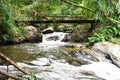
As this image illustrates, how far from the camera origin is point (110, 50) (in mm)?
11117

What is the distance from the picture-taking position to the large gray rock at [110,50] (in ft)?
34.1

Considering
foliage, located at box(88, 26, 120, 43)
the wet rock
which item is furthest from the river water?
foliage, located at box(88, 26, 120, 43)

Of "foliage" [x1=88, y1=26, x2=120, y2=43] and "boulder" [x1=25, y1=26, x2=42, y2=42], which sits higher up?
"foliage" [x1=88, y1=26, x2=120, y2=43]

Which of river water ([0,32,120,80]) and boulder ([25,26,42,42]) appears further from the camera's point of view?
boulder ([25,26,42,42])

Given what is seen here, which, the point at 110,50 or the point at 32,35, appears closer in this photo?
the point at 110,50

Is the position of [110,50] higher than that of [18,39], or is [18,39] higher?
[110,50]

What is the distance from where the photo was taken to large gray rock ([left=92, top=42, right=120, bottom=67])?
10.4 m

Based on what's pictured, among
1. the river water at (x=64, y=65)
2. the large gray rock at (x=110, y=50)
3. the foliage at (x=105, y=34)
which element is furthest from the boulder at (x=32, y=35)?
the large gray rock at (x=110, y=50)

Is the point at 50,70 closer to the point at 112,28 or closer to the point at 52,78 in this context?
the point at 52,78

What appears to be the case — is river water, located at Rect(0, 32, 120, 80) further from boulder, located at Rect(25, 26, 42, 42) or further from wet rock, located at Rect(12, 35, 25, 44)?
boulder, located at Rect(25, 26, 42, 42)

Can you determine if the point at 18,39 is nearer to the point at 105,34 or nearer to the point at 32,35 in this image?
the point at 32,35

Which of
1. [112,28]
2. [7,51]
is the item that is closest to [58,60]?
[7,51]

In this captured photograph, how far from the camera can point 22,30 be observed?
523 inches

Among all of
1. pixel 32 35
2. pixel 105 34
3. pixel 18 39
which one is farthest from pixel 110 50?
pixel 32 35
